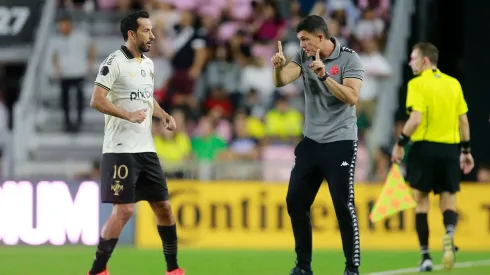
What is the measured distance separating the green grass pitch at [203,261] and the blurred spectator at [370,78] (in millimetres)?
4182

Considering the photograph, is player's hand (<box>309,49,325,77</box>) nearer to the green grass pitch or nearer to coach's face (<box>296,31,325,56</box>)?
coach's face (<box>296,31,325,56</box>)

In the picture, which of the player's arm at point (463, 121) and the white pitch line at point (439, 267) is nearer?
the player's arm at point (463, 121)

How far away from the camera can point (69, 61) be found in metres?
19.0

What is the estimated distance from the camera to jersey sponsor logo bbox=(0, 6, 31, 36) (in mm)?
20641

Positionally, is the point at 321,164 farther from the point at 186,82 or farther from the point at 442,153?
the point at 186,82

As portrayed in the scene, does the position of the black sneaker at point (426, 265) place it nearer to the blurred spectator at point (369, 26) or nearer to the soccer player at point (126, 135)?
the soccer player at point (126, 135)

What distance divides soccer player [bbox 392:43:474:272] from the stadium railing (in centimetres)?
727

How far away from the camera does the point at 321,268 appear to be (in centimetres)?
1281

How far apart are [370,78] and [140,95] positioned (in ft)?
30.3

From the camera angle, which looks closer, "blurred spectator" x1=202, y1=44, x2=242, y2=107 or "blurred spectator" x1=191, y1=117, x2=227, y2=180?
"blurred spectator" x1=191, y1=117, x2=227, y2=180

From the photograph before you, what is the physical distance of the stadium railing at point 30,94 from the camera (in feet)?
60.8

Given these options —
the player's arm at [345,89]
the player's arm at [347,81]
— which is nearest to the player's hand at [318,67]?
the player's arm at [347,81]

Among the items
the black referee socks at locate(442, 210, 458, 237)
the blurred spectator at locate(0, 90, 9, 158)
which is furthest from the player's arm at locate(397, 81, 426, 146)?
the blurred spectator at locate(0, 90, 9, 158)

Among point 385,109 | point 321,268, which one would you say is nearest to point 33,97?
point 385,109
